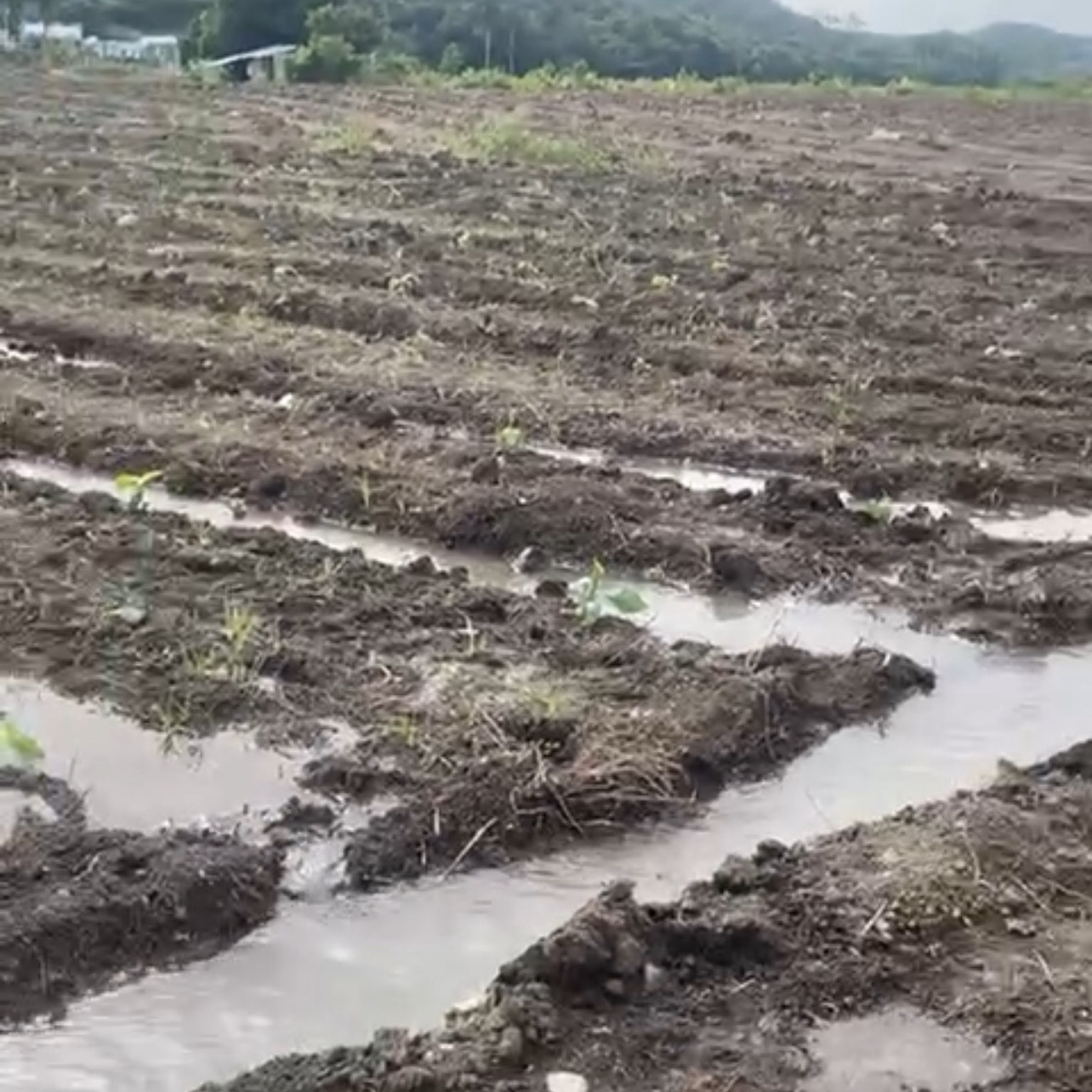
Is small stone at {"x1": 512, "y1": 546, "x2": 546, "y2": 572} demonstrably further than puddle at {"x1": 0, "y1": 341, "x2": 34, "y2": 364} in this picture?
No

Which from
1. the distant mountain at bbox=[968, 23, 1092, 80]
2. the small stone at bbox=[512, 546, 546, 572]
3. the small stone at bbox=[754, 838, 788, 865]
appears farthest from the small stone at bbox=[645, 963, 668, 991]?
the distant mountain at bbox=[968, 23, 1092, 80]

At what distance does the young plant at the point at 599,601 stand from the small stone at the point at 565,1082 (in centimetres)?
228

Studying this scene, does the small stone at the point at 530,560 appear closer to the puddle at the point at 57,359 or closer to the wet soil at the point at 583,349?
the wet soil at the point at 583,349

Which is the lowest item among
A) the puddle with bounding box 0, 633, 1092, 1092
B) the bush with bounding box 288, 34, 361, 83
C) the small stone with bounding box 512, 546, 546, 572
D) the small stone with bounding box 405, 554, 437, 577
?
the puddle with bounding box 0, 633, 1092, 1092

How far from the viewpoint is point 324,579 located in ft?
21.4

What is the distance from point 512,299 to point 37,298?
2.75 m

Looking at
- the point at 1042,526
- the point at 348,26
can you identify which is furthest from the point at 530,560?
the point at 348,26

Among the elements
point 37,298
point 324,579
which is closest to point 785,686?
point 324,579

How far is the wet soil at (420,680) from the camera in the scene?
518 cm

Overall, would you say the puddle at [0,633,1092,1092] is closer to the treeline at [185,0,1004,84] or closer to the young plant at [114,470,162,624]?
the young plant at [114,470,162,624]

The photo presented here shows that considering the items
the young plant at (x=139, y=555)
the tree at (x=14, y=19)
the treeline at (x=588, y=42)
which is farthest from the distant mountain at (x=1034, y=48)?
the young plant at (x=139, y=555)

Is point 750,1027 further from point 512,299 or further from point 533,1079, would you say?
point 512,299

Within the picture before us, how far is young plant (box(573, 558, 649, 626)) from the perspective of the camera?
6.11 m

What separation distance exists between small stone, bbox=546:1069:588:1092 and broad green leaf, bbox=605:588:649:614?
2.28 m
